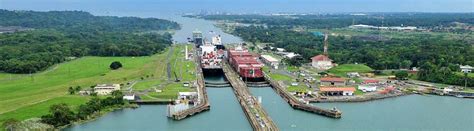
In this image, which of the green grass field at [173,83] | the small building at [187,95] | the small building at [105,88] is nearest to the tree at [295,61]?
the green grass field at [173,83]

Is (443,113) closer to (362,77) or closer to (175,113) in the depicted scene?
(362,77)

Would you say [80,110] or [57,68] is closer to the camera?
[80,110]

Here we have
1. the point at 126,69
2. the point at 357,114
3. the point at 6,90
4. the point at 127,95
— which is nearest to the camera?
the point at 357,114

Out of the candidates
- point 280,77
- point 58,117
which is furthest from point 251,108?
point 280,77

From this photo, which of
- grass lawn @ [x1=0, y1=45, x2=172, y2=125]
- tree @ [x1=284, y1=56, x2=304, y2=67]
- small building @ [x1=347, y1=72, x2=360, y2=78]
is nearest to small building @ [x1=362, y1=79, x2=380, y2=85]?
small building @ [x1=347, y1=72, x2=360, y2=78]

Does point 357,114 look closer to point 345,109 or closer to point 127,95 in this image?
point 345,109

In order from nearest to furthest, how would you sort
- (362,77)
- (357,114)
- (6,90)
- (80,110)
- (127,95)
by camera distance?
(80,110) → (357,114) → (127,95) → (6,90) → (362,77)

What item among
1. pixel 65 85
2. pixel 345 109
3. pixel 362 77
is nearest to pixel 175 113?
pixel 345 109
